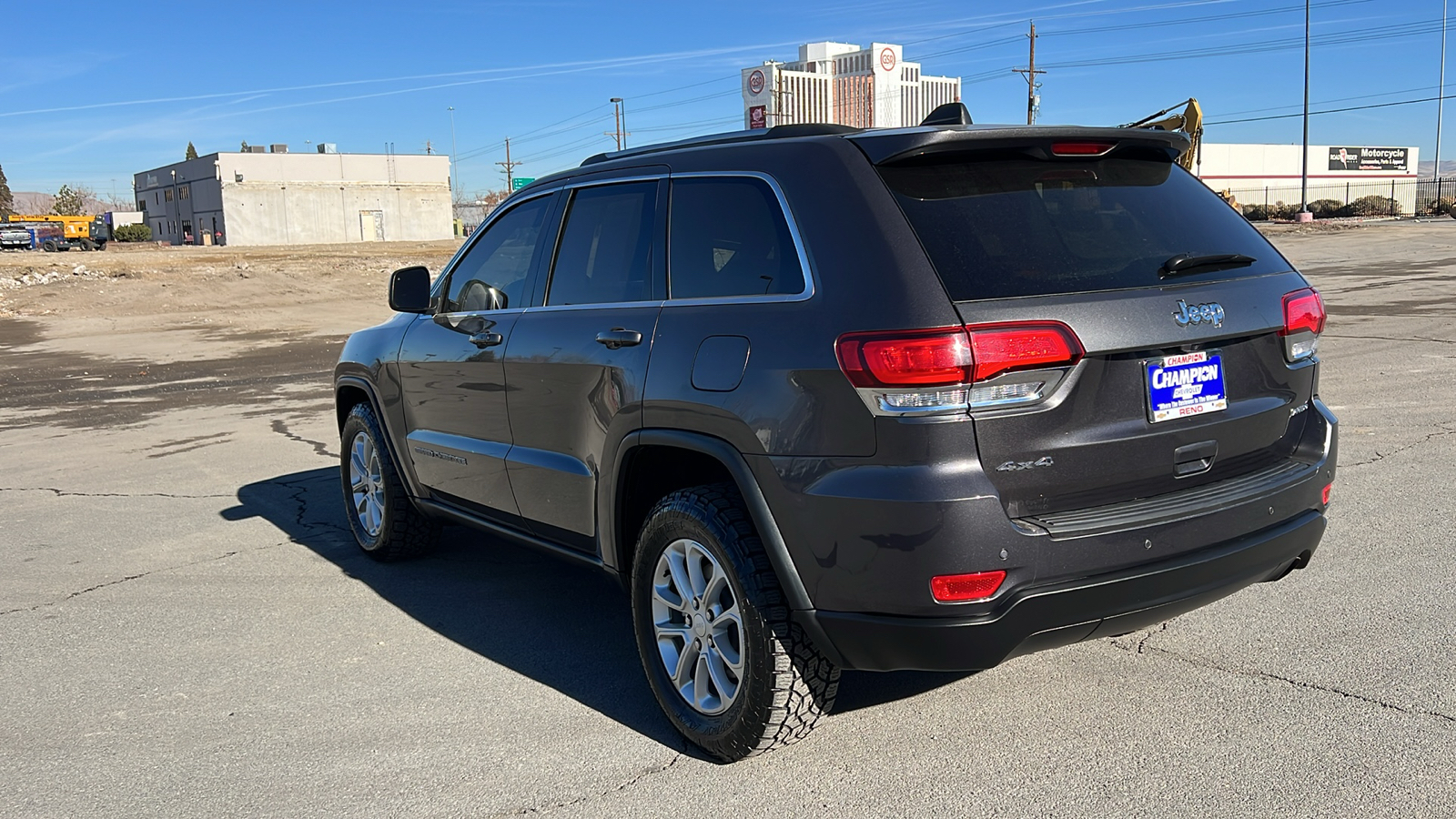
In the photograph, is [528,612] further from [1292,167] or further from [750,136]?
[1292,167]

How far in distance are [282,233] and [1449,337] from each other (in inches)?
3788

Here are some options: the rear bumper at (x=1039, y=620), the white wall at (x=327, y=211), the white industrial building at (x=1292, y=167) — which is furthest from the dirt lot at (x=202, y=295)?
the white industrial building at (x=1292, y=167)

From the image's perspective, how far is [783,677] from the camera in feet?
11.0

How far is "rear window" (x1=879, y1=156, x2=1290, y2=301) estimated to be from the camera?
10.3ft

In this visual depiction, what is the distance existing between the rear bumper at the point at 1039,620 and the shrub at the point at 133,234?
4245 inches

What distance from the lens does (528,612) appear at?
5066mm

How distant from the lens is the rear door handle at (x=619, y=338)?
3811 mm

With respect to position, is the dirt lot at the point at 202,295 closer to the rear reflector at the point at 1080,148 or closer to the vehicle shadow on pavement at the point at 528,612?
the vehicle shadow on pavement at the point at 528,612

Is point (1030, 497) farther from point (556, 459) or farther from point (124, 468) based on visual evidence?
point (124, 468)

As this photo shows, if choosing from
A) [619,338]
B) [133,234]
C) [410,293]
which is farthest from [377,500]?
[133,234]

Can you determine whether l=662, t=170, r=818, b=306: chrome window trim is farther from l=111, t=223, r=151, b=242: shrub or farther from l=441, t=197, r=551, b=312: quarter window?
l=111, t=223, r=151, b=242: shrub

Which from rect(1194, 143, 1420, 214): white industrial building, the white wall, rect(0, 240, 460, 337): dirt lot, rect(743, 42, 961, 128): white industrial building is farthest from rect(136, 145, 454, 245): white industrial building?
rect(1194, 143, 1420, 214): white industrial building

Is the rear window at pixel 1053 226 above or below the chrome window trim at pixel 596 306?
above

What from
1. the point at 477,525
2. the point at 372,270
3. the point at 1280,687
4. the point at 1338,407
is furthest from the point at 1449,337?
the point at 372,270
